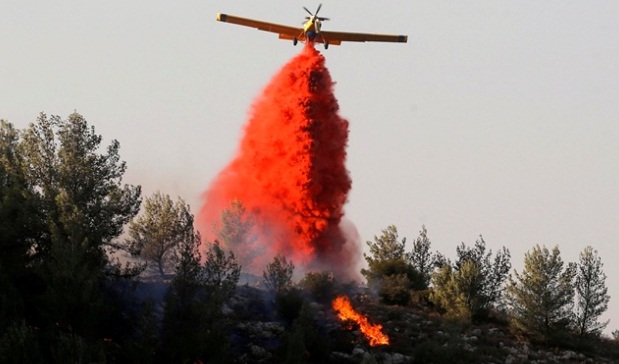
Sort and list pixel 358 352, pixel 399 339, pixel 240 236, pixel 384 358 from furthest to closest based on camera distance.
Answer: pixel 240 236
pixel 399 339
pixel 358 352
pixel 384 358

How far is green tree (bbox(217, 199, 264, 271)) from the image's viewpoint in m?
76.1

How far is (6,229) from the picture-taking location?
138 feet

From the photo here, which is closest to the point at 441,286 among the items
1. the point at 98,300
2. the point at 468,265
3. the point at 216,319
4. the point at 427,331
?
the point at 468,265

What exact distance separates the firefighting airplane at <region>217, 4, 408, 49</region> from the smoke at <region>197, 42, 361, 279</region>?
160cm

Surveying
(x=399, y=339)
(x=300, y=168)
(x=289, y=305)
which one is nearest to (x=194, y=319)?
(x=289, y=305)

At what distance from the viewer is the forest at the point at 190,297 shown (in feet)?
126

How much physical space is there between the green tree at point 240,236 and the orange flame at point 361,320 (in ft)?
61.6

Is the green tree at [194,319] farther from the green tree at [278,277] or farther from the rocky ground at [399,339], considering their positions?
the green tree at [278,277]

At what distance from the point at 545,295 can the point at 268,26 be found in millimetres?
34277

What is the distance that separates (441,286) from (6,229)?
1307 inches

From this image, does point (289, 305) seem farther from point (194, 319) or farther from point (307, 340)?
point (194, 319)

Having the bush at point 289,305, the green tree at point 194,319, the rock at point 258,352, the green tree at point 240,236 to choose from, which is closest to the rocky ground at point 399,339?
the rock at point 258,352

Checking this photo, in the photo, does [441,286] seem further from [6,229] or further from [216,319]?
[6,229]

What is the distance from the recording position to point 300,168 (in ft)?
236
